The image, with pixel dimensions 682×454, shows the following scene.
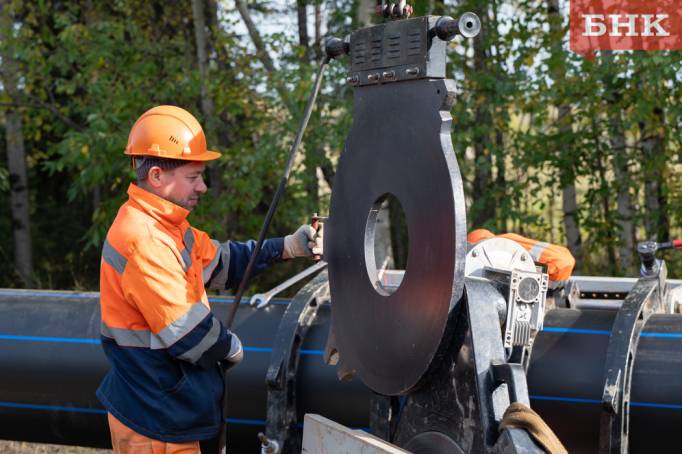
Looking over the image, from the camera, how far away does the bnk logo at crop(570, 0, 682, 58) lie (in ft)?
22.9

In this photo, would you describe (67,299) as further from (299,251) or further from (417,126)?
(417,126)

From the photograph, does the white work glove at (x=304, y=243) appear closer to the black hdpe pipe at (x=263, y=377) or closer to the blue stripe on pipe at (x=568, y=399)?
the black hdpe pipe at (x=263, y=377)

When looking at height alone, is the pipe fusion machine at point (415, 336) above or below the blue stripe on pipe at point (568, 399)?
above

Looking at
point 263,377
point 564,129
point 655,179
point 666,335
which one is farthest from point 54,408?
point 564,129

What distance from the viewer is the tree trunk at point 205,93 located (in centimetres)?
875

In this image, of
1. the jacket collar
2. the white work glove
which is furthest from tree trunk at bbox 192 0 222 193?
the jacket collar

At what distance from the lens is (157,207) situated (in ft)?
10.5

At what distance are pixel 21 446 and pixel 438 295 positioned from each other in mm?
3747

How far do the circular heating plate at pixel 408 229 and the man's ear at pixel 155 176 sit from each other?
61cm

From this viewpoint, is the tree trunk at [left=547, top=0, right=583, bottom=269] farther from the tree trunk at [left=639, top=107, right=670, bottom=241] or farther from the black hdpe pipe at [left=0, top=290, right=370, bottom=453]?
the black hdpe pipe at [left=0, top=290, right=370, bottom=453]

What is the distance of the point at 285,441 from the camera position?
362 cm

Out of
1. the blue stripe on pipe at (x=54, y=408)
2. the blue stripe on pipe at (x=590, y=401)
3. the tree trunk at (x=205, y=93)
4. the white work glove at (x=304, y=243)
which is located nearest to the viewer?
the blue stripe on pipe at (x=590, y=401)

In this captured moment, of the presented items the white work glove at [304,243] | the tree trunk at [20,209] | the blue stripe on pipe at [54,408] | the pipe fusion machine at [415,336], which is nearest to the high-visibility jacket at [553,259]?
the pipe fusion machine at [415,336]

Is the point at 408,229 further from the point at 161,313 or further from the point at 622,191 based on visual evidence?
the point at 622,191
